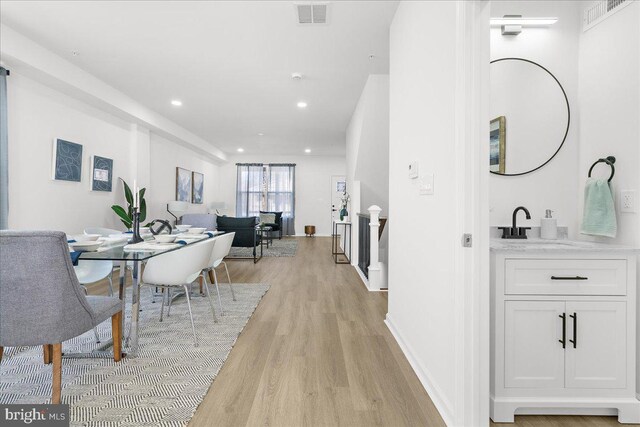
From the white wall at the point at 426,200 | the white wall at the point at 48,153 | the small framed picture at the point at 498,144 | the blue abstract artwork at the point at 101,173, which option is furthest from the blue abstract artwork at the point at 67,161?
the small framed picture at the point at 498,144

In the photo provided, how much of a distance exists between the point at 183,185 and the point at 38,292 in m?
6.83

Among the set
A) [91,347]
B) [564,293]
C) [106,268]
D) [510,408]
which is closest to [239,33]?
[106,268]

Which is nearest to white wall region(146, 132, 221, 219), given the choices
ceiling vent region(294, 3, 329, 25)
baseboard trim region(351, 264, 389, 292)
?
baseboard trim region(351, 264, 389, 292)

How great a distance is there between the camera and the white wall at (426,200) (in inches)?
61.6

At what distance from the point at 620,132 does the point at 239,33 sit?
3181 millimetres

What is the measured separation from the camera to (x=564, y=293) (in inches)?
62.2

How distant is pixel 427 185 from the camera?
1.87 m

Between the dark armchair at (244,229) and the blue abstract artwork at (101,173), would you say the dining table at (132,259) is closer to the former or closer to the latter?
the blue abstract artwork at (101,173)

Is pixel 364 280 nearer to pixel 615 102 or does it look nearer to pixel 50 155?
pixel 615 102

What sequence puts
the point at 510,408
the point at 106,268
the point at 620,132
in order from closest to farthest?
the point at 510,408
the point at 620,132
the point at 106,268

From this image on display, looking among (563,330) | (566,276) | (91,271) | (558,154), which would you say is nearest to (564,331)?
(563,330)

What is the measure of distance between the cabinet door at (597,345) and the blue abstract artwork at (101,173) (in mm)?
5756

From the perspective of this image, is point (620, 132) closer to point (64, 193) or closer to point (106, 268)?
point (106, 268)

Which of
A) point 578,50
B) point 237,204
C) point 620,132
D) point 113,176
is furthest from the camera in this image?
point 237,204
